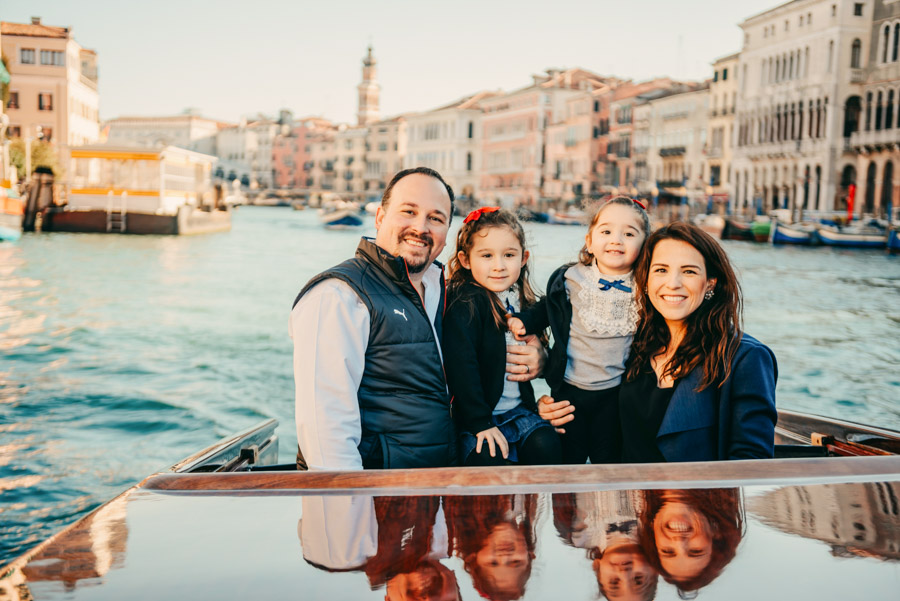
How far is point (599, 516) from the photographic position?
51.9 inches

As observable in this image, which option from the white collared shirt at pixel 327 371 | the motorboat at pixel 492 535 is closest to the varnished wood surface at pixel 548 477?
the motorboat at pixel 492 535

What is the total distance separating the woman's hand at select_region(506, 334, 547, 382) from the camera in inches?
92.7

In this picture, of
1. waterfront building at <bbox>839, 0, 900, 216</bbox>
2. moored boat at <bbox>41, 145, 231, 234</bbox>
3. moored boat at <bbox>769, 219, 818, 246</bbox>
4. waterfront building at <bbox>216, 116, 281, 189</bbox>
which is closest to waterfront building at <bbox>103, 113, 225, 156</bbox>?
waterfront building at <bbox>216, 116, 281, 189</bbox>

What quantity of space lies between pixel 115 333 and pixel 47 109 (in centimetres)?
3404

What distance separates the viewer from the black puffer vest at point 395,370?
1.97m

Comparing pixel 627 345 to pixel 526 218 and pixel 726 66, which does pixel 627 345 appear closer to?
pixel 526 218

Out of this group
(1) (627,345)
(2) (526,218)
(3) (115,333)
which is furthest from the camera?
(3) (115,333)

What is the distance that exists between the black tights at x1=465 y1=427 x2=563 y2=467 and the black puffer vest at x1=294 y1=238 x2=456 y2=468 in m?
0.16

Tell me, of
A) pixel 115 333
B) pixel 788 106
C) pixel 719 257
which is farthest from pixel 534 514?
pixel 788 106

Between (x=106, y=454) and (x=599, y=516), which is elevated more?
(x=599, y=516)

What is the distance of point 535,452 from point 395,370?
0.46 metres

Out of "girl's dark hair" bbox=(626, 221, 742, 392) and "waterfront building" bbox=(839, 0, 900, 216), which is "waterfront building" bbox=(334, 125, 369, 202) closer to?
"waterfront building" bbox=(839, 0, 900, 216)

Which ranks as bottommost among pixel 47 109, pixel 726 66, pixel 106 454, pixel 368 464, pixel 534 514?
pixel 106 454

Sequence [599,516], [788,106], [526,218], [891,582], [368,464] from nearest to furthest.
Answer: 1. [891,582]
2. [599,516]
3. [368,464]
4. [526,218]
5. [788,106]
